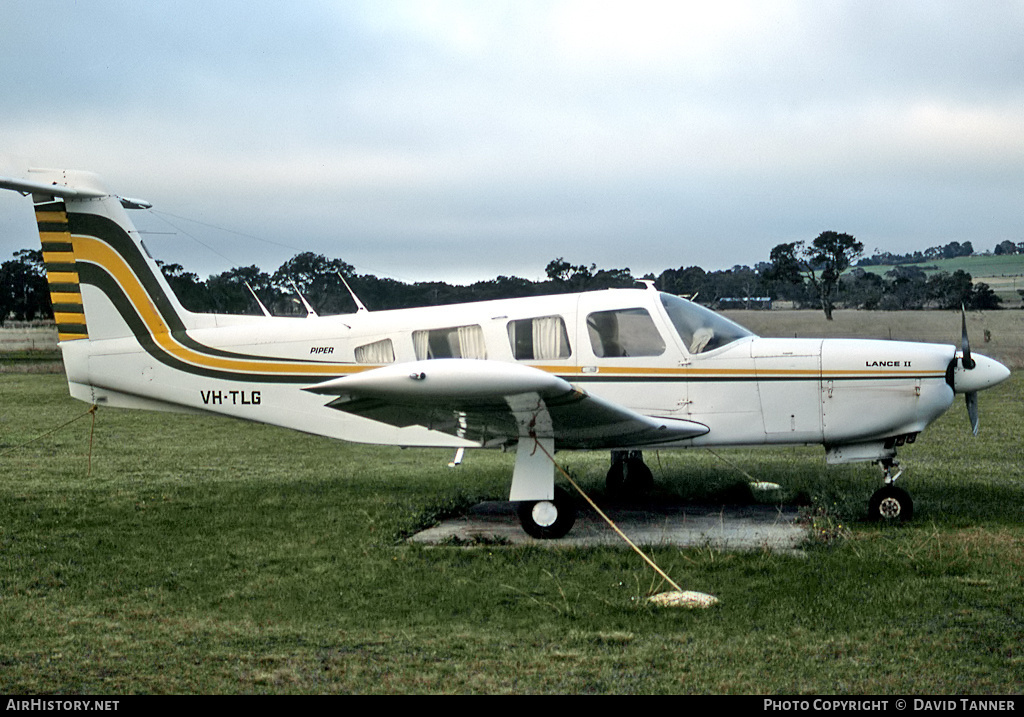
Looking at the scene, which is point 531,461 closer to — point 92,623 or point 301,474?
point 92,623

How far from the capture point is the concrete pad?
827cm

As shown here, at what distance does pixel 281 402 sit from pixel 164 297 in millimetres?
1942

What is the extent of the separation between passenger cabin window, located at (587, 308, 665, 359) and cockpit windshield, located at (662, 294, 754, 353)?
248mm

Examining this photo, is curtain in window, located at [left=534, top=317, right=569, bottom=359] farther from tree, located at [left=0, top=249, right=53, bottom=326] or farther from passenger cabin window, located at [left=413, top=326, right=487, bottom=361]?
tree, located at [left=0, top=249, right=53, bottom=326]

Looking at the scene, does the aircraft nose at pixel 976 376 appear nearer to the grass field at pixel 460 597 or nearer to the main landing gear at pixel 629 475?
the grass field at pixel 460 597

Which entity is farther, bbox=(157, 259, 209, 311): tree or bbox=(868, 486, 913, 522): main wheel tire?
bbox=(157, 259, 209, 311): tree

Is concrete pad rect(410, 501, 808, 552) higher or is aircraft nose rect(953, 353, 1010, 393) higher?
aircraft nose rect(953, 353, 1010, 393)

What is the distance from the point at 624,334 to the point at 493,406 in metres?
2.07

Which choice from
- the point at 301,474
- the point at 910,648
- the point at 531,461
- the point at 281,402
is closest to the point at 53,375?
the point at 301,474

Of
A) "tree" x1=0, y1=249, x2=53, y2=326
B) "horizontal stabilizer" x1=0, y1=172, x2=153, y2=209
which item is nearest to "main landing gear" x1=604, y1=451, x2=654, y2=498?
"horizontal stabilizer" x1=0, y1=172, x2=153, y2=209

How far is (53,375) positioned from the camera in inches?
1118

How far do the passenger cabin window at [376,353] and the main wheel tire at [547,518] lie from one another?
2.26 m

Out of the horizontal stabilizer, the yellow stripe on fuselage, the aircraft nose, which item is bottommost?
the aircraft nose

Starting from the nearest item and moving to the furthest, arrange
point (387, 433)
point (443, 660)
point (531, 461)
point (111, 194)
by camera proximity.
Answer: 1. point (443, 660)
2. point (531, 461)
3. point (387, 433)
4. point (111, 194)
